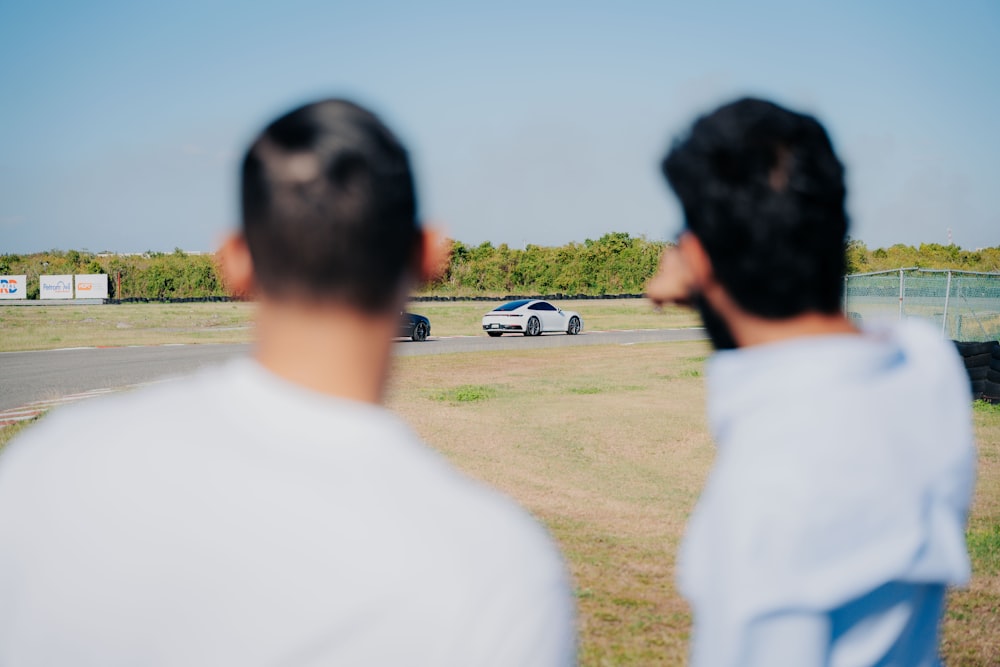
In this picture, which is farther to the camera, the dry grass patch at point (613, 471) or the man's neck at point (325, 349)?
the dry grass patch at point (613, 471)

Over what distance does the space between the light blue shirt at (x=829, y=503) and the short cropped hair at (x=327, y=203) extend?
1.95 feet

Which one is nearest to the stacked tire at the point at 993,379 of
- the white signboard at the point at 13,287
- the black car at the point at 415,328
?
the black car at the point at 415,328

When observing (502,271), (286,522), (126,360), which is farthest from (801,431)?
(502,271)

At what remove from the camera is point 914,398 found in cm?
126

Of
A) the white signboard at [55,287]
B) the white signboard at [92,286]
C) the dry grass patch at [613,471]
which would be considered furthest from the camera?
the white signboard at [55,287]

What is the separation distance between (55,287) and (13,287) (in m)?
4.95

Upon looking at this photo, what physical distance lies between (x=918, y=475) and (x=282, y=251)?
0.99 meters

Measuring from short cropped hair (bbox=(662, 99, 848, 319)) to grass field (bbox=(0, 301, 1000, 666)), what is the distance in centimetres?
82

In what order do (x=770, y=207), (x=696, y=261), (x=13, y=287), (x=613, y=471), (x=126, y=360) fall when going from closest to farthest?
(x=770, y=207), (x=696, y=261), (x=613, y=471), (x=126, y=360), (x=13, y=287)

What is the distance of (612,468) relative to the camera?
8.20 meters

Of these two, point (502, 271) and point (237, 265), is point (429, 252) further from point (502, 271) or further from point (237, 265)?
point (502, 271)

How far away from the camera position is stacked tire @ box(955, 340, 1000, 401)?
487 inches

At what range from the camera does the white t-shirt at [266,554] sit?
83cm

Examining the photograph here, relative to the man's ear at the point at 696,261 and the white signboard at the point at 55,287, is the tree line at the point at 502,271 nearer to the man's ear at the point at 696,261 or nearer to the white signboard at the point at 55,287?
the white signboard at the point at 55,287
